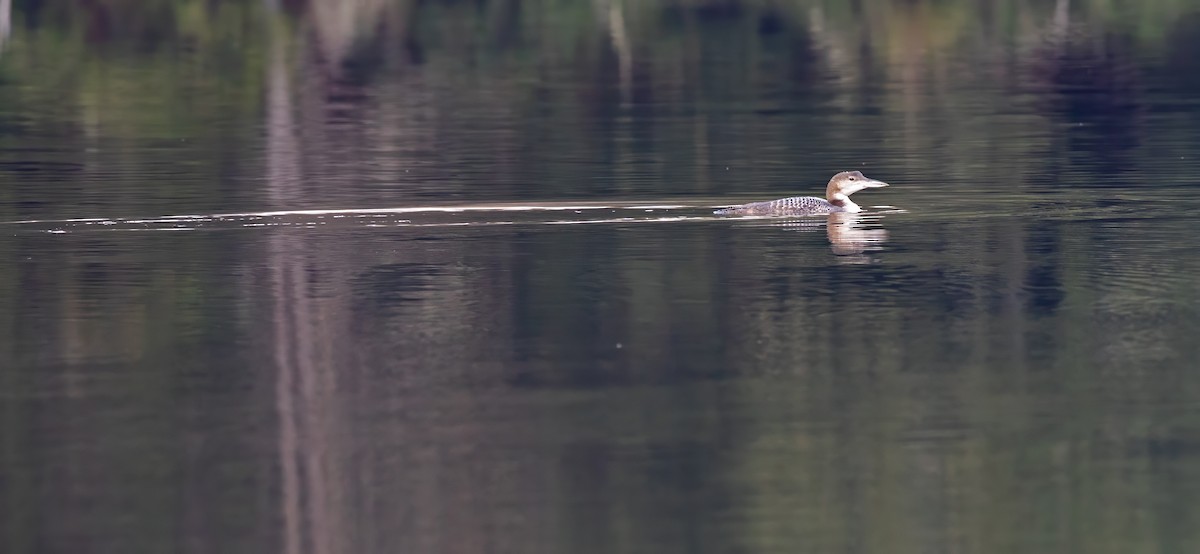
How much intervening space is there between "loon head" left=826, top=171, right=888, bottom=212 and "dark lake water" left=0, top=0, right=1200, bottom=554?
16.1 inches

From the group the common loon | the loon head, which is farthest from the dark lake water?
the loon head

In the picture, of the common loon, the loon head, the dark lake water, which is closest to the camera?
the dark lake water

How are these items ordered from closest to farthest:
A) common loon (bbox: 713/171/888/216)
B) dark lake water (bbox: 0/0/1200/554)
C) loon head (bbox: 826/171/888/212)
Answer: dark lake water (bbox: 0/0/1200/554)
common loon (bbox: 713/171/888/216)
loon head (bbox: 826/171/888/212)

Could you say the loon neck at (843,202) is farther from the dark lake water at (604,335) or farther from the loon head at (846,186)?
the dark lake water at (604,335)

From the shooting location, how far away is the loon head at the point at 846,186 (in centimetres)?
1958

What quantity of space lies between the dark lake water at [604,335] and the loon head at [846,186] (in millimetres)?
408

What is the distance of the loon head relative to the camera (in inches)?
771

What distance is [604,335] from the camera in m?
13.5

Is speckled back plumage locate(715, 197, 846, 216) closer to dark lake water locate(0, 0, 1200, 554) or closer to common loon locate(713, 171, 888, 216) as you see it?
common loon locate(713, 171, 888, 216)

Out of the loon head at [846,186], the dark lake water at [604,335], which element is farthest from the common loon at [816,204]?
the dark lake water at [604,335]

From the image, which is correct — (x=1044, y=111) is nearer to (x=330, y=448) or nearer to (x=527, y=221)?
(x=527, y=221)

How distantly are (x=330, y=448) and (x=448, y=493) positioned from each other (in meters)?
1.04

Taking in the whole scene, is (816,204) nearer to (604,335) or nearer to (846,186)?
(846,186)

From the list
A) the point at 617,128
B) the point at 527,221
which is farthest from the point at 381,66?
the point at 527,221
